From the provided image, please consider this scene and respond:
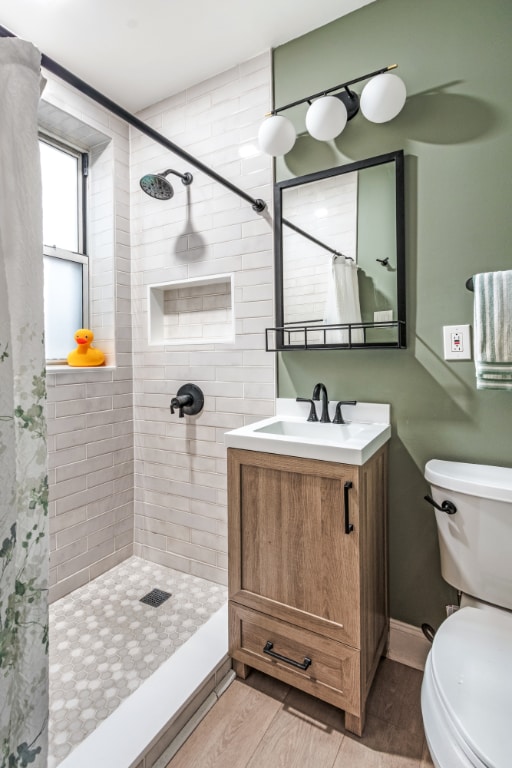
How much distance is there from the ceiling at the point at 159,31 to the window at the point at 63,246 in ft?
1.49

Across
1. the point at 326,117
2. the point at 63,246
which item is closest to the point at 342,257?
the point at 326,117

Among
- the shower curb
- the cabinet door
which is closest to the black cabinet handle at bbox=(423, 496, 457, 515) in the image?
the cabinet door

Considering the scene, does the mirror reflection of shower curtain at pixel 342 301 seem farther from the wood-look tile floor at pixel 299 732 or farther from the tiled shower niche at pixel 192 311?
the wood-look tile floor at pixel 299 732

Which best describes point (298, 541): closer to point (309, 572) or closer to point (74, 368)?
point (309, 572)

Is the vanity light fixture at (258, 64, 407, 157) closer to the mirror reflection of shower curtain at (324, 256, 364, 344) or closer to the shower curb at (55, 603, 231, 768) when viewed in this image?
the mirror reflection of shower curtain at (324, 256, 364, 344)

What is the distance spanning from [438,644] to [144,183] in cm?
197

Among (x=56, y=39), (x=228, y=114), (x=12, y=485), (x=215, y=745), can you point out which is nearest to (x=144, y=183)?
(x=228, y=114)

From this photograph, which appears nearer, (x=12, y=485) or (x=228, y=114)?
(x=12, y=485)

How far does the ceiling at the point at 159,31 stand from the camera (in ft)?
5.29

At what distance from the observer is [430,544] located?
1544 mm

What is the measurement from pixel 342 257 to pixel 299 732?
68.6 inches

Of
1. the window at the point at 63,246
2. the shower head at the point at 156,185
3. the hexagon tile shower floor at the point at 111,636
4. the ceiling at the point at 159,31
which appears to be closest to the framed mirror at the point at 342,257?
the shower head at the point at 156,185

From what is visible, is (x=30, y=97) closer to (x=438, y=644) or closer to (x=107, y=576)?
(x=438, y=644)

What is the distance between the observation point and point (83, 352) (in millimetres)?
2176
